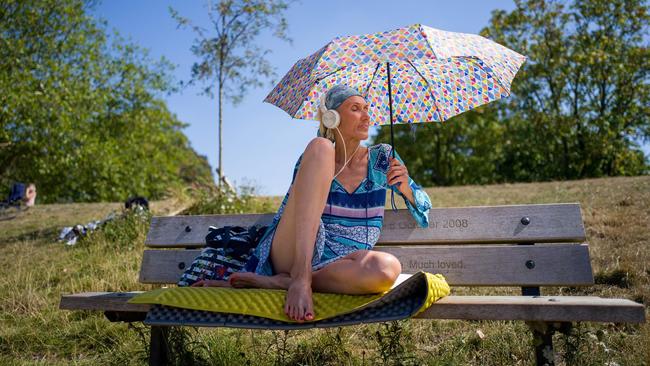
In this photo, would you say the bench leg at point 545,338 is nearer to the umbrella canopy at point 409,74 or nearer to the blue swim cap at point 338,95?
the umbrella canopy at point 409,74

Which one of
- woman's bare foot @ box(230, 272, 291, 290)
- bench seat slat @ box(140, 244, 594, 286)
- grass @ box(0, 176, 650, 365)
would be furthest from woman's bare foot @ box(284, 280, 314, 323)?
bench seat slat @ box(140, 244, 594, 286)

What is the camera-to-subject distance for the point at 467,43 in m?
2.79

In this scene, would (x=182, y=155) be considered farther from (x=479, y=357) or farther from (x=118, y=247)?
(x=479, y=357)

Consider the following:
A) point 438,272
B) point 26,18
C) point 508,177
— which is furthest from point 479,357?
point 508,177

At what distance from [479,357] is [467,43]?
74.1 inches

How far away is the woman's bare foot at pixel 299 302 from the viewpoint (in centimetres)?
235

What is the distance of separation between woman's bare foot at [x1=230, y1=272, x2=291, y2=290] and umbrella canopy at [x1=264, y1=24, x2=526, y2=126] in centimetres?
106

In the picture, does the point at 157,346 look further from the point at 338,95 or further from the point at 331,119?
the point at 338,95

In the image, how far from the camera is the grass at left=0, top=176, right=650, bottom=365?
305 cm

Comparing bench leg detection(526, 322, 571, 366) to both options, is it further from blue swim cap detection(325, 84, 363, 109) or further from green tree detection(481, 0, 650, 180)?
green tree detection(481, 0, 650, 180)

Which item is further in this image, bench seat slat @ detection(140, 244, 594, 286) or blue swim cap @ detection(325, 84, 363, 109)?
blue swim cap @ detection(325, 84, 363, 109)

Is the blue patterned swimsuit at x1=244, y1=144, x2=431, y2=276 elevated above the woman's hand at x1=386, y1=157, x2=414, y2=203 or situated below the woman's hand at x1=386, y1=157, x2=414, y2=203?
below

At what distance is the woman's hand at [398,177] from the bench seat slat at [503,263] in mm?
422

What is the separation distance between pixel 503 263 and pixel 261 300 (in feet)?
4.82
